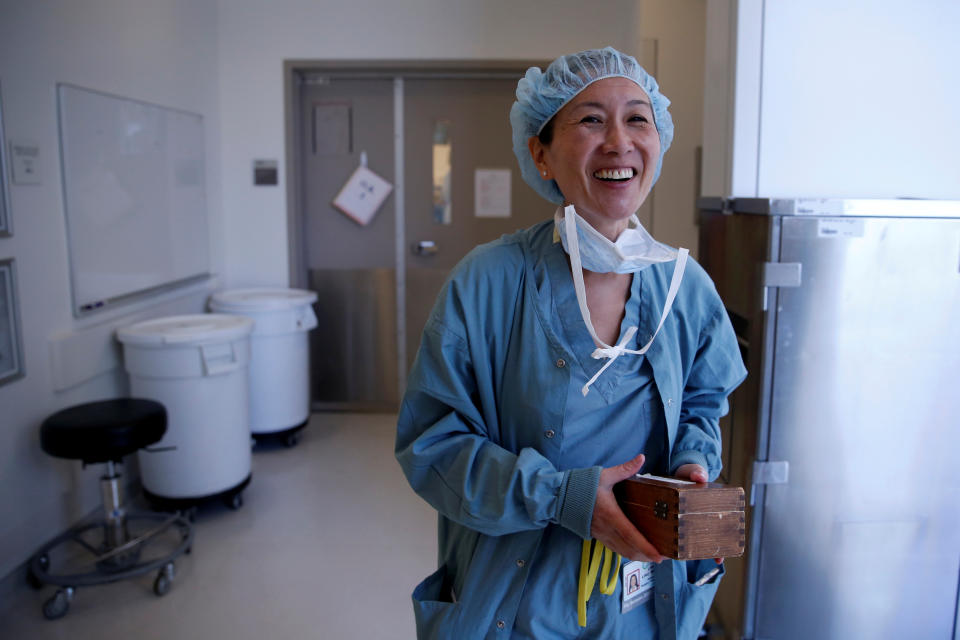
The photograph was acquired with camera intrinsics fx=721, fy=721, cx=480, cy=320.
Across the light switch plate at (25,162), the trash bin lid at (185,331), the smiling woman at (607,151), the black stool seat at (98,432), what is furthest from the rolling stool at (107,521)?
the smiling woman at (607,151)

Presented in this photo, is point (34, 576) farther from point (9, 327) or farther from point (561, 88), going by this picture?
point (561, 88)

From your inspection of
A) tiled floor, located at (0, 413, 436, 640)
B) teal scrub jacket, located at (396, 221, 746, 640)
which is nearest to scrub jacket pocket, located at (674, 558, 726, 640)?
teal scrub jacket, located at (396, 221, 746, 640)

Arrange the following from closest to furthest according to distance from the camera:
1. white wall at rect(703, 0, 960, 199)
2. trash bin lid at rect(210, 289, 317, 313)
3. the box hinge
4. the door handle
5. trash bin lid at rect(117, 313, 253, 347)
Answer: the box hinge → white wall at rect(703, 0, 960, 199) → trash bin lid at rect(117, 313, 253, 347) → trash bin lid at rect(210, 289, 317, 313) → the door handle

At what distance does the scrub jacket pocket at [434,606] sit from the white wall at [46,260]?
2077 mm

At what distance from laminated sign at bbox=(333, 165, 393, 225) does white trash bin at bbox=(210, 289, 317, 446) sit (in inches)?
31.7

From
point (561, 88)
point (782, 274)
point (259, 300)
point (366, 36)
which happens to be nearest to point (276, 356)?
point (259, 300)

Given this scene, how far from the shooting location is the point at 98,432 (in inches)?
97.3

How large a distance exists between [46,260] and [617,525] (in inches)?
105

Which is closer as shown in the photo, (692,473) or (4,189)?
(692,473)

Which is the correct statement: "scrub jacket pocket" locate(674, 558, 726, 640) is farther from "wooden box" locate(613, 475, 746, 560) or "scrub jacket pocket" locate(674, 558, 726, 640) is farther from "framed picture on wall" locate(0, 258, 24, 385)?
"framed picture on wall" locate(0, 258, 24, 385)

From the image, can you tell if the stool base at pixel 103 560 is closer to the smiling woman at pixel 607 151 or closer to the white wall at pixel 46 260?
the white wall at pixel 46 260

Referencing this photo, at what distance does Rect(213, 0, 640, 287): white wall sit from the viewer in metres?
4.35

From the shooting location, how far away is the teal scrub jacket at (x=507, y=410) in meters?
1.06

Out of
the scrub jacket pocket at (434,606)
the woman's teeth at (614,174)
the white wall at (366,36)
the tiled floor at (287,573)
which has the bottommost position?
the tiled floor at (287,573)
